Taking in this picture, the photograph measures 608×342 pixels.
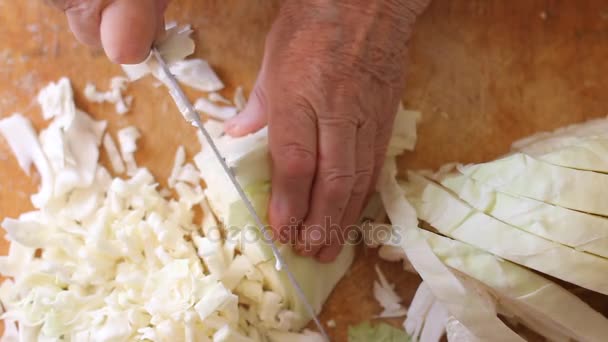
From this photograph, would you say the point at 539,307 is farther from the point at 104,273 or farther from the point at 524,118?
the point at 104,273

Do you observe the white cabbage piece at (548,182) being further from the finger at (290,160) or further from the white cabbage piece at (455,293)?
the finger at (290,160)

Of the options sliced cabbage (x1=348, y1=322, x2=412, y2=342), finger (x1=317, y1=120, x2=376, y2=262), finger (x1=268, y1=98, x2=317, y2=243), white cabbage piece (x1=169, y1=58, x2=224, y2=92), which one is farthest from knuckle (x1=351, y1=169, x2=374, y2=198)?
white cabbage piece (x1=169, y1=58, x2=224, y2=92)

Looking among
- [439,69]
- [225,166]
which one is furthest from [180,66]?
[439,69]

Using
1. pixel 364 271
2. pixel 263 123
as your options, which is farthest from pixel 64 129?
pixel 364 271

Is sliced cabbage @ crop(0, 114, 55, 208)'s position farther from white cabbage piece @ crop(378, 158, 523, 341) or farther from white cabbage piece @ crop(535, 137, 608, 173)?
white cabbage piece @ crop(535, 137, 608, 173)

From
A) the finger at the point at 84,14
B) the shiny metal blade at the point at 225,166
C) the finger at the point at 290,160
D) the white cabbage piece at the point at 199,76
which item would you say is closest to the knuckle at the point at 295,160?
the finger at the point at 290,160

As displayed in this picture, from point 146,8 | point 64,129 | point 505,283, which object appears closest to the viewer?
point 146,8
